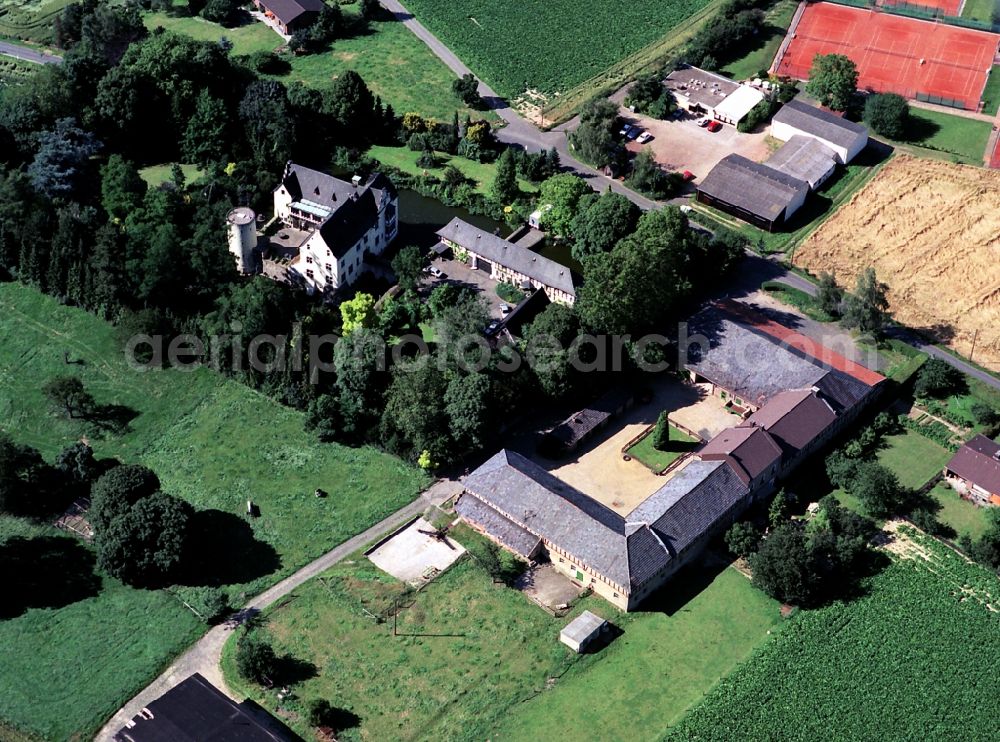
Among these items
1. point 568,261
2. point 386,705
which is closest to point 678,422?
point 568,261

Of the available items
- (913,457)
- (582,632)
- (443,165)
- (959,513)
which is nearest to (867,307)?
(913,457)

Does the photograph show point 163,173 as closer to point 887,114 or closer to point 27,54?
point 27,54

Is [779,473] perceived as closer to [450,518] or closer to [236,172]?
[450,518]

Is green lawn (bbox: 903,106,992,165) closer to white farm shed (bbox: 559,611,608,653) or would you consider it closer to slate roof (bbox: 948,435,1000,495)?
slate roof (bbox: 948,435,1000,495)

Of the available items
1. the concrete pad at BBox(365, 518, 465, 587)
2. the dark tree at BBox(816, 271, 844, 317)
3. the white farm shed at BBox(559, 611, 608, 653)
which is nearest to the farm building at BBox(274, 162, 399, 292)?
the concrete pad at BBox(365, 518, 465, 587)

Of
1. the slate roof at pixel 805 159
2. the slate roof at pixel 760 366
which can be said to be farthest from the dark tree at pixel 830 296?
the slate roof at pixel 805 159

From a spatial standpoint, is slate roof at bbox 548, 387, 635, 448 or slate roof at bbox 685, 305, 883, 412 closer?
slate roof at bbox 548, 387, 635, 448
